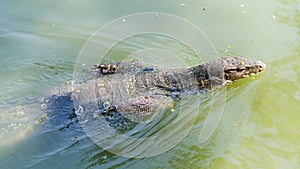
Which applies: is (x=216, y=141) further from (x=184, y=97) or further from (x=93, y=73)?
(x=93, y=73)

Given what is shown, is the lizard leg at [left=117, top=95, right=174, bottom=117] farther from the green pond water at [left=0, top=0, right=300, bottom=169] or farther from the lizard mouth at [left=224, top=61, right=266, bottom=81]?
the lizard mouth at [left=224, top=61, right=266, bottom=81]

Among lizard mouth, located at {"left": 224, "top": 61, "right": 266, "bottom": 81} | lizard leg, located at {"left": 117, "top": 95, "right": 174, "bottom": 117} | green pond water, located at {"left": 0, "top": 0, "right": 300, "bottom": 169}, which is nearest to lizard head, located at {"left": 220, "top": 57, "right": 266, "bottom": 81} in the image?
lizard mouth, located at {"left": 224, "top": 61, "right": 266, "bottom": 81}

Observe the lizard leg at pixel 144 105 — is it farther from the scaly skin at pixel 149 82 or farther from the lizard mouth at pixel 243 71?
the lizard mouth at pixel 243 71

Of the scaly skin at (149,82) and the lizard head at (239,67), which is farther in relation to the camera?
the lizard head at (239,67)

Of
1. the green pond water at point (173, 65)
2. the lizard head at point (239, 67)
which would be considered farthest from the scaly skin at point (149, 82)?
the green pond water at point (173, 65)

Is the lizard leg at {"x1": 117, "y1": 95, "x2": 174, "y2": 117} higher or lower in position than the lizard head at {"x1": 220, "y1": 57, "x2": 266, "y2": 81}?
lower

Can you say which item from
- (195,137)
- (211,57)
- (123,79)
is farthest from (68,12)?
(195,137)
